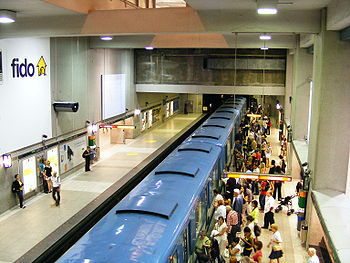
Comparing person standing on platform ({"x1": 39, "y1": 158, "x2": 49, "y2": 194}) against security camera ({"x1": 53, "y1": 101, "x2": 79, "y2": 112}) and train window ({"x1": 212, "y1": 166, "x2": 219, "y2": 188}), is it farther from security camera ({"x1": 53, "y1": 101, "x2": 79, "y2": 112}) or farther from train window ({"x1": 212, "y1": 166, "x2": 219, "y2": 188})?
train window ({"x1": 212, "y1": 166, "x2": 219, "y2": 188})

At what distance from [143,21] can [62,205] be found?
690cm

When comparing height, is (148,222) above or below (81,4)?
below

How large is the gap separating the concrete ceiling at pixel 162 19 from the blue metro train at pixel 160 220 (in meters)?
3.58

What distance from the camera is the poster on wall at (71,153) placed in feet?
57.2

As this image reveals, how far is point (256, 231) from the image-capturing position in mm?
9570

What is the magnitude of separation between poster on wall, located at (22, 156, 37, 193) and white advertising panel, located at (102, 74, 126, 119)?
22.8ft

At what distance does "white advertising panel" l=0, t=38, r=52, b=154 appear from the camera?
13.4m

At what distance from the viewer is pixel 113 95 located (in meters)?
22.9

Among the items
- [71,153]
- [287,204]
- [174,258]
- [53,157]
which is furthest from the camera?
[71,153]

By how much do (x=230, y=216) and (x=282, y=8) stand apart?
17.2ft

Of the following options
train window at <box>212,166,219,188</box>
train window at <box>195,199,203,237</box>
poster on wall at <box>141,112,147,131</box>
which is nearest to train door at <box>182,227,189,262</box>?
train window at <box>195,199,203,237</box>

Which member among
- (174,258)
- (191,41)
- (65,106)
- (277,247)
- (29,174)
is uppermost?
(191,41)

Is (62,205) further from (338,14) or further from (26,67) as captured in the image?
(338,14)

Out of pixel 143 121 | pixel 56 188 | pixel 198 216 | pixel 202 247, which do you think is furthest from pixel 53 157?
pixel 143 121
